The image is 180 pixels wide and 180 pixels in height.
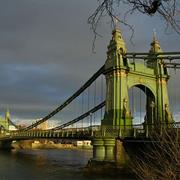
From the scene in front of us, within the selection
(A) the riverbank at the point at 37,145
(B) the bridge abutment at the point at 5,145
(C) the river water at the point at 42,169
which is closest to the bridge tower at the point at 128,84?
(C) the river water at the point at 42,169

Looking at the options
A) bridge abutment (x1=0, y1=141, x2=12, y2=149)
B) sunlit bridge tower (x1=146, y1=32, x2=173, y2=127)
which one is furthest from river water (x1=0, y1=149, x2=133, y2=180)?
bridge abutment (x1=0, y1=141, x2=12, y2=149)

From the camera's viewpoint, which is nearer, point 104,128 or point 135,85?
point 104,128

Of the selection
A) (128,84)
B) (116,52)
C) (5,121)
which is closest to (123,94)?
(128,84)

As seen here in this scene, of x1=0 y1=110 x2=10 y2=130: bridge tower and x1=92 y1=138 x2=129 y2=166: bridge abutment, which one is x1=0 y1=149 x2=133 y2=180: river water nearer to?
x1=92 y1=138 x2=129 y2=166: bridge abutment

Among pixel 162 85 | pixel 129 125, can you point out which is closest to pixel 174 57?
pixel 129 125

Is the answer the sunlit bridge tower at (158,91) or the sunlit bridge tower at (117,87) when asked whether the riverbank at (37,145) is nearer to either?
the sunlit bridge tower at (158,91)

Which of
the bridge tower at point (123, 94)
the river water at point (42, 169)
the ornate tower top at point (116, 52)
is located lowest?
the river water at point (42, 169)

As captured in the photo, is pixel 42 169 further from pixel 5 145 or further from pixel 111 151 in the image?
pixel 5 145

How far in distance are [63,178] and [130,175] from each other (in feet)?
19.0

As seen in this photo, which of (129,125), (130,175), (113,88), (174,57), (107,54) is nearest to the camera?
(174,57)

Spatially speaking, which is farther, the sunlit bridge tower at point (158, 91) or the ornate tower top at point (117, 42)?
the sunlit bridge tower at point (158, 91)

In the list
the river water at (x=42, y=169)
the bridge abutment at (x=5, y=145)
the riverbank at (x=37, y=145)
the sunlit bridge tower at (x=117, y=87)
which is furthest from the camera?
the riverbank at (x=37, y=145)

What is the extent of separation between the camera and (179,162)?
5.34 m

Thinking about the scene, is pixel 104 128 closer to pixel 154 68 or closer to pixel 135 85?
pixel 135 85
